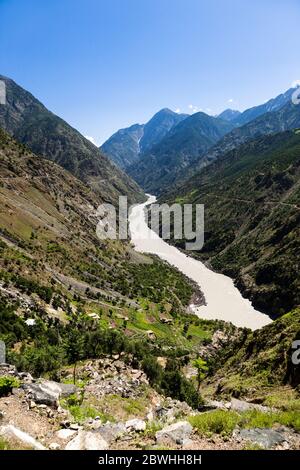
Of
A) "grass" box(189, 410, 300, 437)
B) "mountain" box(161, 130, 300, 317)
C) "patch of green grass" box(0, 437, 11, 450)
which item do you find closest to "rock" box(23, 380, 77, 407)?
"patch of green grass" box(0, 437, 11, 450)

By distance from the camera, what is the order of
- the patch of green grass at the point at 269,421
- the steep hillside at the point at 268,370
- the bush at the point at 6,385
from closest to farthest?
1. the patch of green grass at the point at 269,421
2. the bush at the point at 6,385
3. the steep hillside at the point at 268,370

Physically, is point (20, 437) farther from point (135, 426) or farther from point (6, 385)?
point (6, 385)

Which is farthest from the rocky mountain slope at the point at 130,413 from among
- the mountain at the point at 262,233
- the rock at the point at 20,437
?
the mountain at the point at 262,233

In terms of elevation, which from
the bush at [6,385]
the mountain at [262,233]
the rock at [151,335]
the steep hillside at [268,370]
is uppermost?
the mountain at [262,233]

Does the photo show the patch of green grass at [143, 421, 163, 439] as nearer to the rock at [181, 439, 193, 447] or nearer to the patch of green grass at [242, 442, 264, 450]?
the rock at [181, 439, 193, 447]

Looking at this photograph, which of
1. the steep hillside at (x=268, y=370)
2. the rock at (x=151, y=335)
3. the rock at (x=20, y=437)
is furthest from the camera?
the rock at (x=151, y=335)

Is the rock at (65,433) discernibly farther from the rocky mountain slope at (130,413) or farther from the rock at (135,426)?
the rock at (135,426)

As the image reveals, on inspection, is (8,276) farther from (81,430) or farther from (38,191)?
(38,191)
